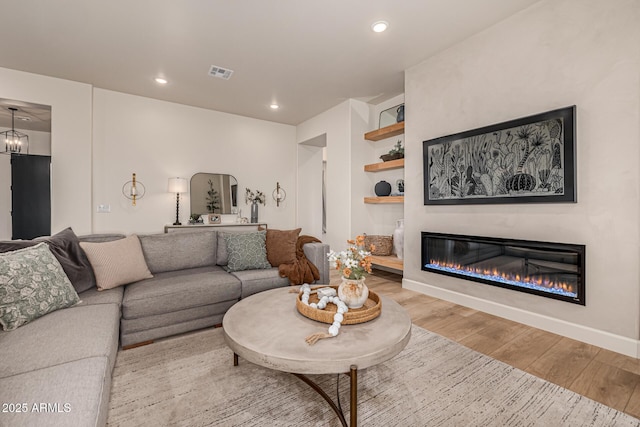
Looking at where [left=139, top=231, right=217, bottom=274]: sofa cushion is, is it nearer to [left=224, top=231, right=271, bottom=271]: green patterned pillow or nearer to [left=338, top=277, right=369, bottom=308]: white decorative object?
[left=224, top=231, right=271, bottom=271]: green patterned pillow

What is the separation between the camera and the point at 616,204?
2088mm

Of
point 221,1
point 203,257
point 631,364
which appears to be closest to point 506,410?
point 631,364

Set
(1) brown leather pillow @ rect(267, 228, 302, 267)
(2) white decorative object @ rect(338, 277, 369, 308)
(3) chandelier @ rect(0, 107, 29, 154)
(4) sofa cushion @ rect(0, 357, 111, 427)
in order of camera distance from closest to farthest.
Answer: (4) sofa cushion @ rect(0, 357, 111, 427) → (2) white decorative object @ rect(338, 277, 369, 308) → (1) brown leather pillow @ rect(267, 228, 302, 267) → (3) chandelier @ rect(0, 107, 29, 154)

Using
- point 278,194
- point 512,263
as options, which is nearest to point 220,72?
point 278,194

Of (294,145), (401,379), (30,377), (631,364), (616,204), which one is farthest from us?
(294,145)

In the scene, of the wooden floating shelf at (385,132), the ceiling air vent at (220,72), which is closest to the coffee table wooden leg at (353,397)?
the wooden floating shelf at (385,132)

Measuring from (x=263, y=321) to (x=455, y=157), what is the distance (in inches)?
102

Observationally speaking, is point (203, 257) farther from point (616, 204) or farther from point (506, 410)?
point (616, 204)

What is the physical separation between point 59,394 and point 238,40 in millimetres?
3129

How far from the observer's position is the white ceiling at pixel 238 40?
2.48 meters

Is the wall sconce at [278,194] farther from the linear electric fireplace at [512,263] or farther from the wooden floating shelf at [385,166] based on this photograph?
the linear electric fireplace at [512,263]

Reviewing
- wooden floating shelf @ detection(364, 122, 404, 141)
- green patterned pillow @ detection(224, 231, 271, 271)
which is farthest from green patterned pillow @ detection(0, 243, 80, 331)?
wooden floating shelf @ detection(364, 122, 404, 141)

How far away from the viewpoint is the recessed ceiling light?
8.75ft

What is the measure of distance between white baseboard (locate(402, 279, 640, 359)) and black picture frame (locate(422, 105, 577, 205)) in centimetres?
100
